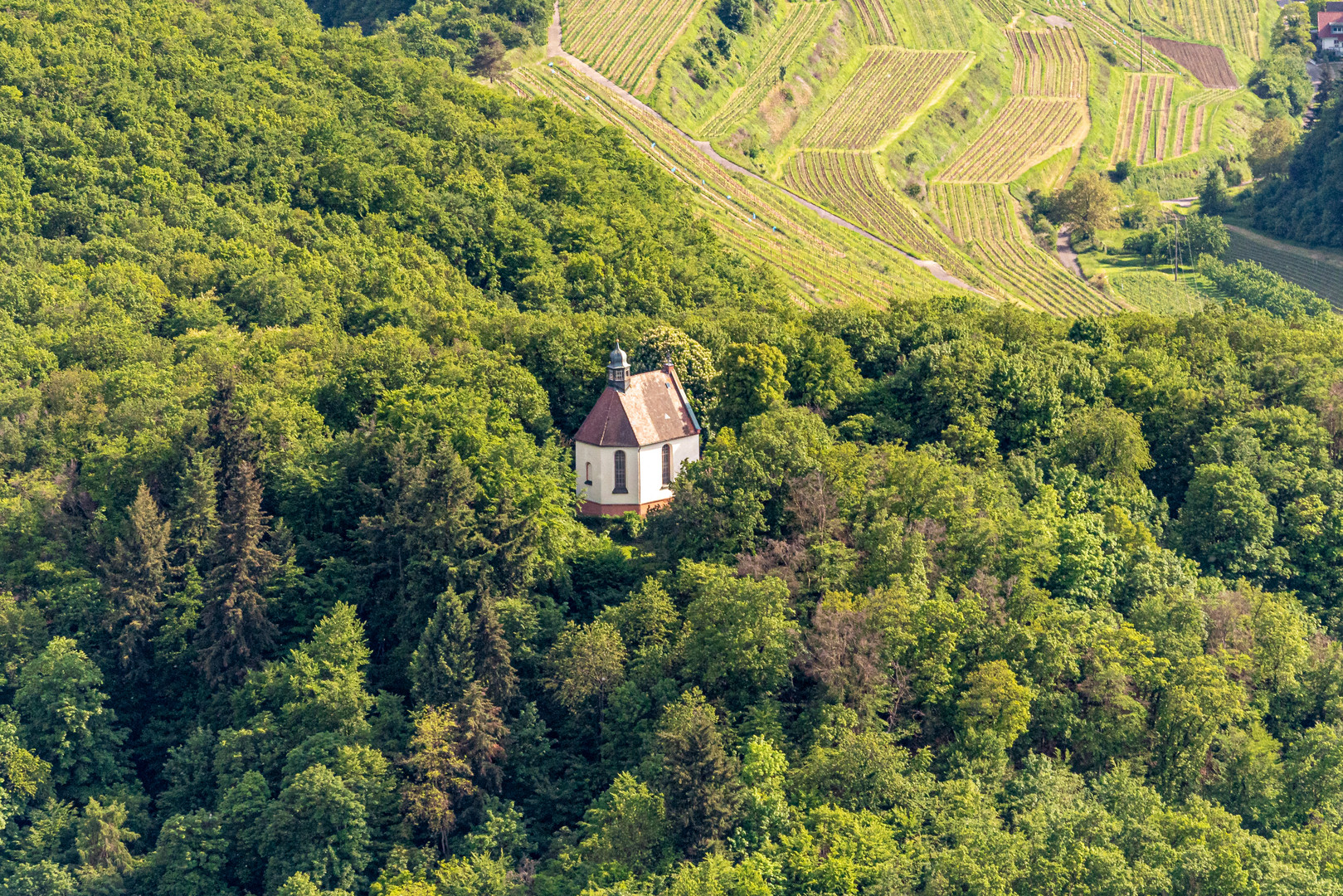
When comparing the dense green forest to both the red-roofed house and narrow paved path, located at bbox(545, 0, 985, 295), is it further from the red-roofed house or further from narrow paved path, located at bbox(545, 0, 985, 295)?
narrow paved path, located at bbox(545, 0, 985, 295)

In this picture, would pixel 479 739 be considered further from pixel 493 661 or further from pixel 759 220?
pixel 759 220

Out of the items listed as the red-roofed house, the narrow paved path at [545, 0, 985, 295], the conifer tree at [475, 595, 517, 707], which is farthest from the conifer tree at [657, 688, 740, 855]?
the narrow paved path at [545, 0, 985, 295]

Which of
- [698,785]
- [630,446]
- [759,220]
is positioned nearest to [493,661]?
[698,785]

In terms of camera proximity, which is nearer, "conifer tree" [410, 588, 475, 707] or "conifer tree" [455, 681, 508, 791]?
"conifer tree" [455, 681, 508, 791]

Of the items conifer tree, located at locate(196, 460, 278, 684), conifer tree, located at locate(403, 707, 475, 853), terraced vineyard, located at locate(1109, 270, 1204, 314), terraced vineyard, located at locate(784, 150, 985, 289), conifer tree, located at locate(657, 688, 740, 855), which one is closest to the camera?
conifer tree, located at locate(657, 688, 740, 855)

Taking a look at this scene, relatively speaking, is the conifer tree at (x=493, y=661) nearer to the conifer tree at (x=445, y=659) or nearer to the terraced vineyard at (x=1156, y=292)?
the conifer tree at (x=445, y=659)

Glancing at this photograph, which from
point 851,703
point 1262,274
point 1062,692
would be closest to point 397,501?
point 851,703

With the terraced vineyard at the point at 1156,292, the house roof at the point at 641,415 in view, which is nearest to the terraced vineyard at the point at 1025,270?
the terraced vineyard at the point at 1156,292
